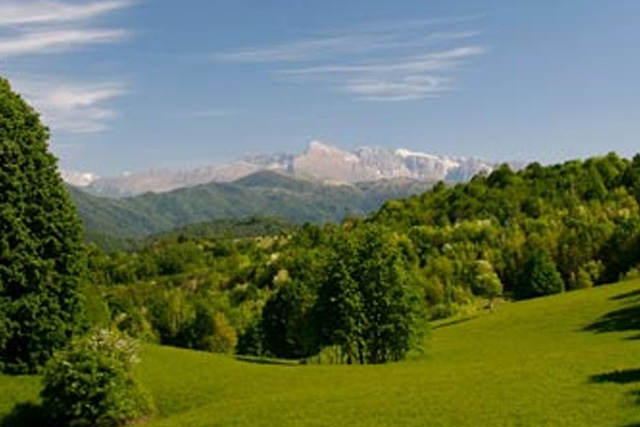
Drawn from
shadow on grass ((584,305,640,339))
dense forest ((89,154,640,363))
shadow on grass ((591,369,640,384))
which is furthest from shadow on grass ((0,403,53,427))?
shadow on grass ((584,305,640,339))

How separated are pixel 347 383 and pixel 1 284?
2326 centimetres

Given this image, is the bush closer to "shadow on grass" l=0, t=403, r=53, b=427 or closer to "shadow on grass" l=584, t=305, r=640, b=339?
"shadow on grass" l=0, t=403, r=53, b=427

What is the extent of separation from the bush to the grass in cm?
187

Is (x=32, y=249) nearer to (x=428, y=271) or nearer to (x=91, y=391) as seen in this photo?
(x=91, y=391)

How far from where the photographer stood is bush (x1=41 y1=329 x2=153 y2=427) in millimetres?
51531

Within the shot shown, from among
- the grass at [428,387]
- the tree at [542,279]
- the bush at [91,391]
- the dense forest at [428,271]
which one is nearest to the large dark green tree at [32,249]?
the grass at [428,387]

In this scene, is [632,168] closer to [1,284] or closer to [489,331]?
[489,331]

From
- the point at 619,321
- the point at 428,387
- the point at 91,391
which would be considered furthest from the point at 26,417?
the point at 619,321

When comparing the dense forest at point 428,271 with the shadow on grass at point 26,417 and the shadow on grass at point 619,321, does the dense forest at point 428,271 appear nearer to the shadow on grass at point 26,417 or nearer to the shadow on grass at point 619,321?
the shadow on grass at point 26,417

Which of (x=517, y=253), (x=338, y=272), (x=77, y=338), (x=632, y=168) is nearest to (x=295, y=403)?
(x=77, y=338)

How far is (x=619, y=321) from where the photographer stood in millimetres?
78562

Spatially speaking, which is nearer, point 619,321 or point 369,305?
point 619,321

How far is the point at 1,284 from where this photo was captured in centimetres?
5591

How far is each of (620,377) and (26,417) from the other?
34.7 metres
